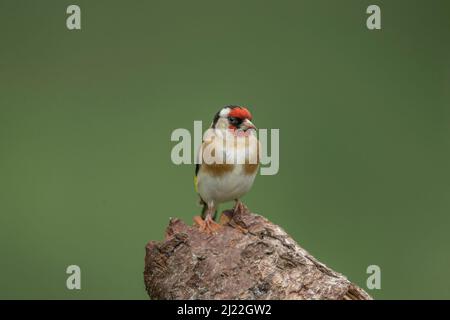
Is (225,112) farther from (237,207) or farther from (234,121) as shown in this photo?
(237,207)

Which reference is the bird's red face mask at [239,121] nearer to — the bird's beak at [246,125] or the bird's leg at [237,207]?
the bird's beak at [246,125]

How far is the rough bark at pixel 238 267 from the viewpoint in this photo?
2731 millimetres

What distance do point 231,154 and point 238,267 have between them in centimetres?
74

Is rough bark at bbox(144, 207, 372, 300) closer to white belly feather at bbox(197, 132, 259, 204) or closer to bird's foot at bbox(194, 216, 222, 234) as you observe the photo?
bird's foot at bbox(194, 216, 222, 234)

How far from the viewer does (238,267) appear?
2785 millimetres

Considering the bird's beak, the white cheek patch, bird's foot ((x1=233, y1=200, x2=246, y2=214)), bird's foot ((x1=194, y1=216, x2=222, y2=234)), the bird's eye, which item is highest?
the white cheek patch

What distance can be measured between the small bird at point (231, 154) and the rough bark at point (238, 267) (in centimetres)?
45

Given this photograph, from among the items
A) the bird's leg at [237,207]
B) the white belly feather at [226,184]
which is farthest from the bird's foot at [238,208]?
the white belly feather at [226,184]

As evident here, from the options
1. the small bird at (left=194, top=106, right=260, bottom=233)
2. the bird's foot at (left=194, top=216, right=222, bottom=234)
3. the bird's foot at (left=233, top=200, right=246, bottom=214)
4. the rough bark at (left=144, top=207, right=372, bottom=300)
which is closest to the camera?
the rough bark at (left=144, top=207, right=372, bottom=300)

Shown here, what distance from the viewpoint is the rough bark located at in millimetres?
2731

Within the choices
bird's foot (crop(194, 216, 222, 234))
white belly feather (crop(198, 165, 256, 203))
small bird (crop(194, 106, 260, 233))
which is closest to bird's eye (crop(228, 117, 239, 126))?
small bird (crop(194, 106, 260, 233))

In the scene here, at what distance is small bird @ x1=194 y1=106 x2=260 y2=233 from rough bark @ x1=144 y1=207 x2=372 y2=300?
17.8 inches

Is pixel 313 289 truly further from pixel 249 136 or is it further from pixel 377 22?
pixel 377 22

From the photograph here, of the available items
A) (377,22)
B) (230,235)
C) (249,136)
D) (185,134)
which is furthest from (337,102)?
(230,235)
